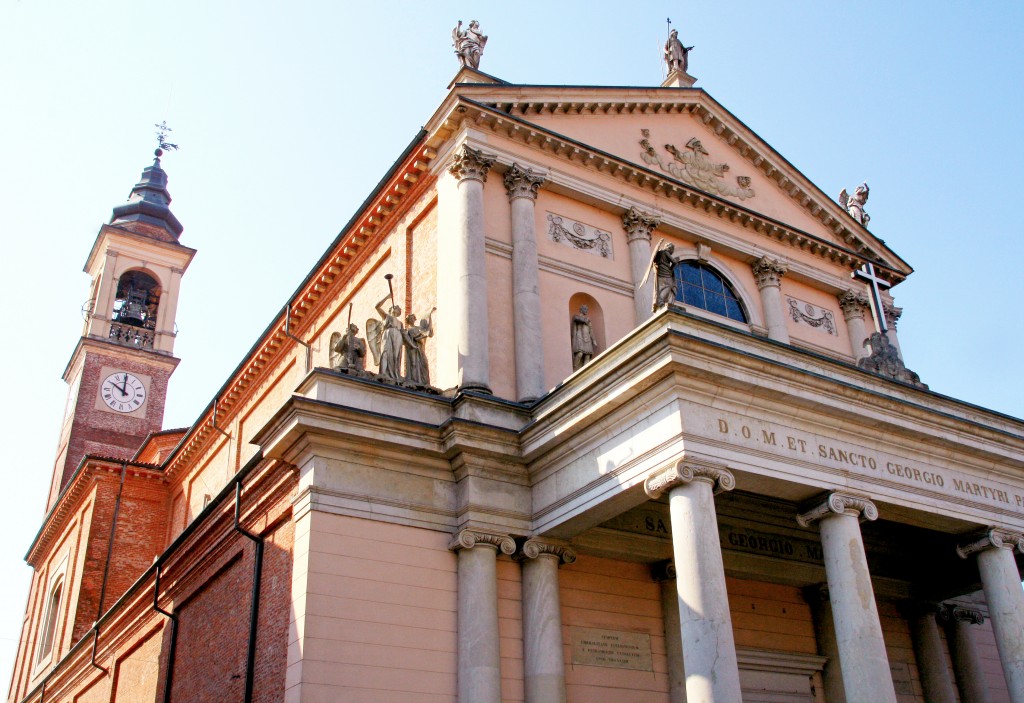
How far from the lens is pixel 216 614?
55.6 ft

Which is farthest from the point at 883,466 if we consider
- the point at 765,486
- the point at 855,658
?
the point at 855,658

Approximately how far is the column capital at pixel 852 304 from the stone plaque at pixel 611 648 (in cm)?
1052

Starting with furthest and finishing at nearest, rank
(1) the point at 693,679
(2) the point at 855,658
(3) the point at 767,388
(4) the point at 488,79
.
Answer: (4) the point at 488,79 < (3) the point at 767,388 < (2) the point at 855,658 < (1) the point at 693,679

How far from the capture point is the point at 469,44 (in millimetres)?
19609

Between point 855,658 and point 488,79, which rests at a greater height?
point 488,79

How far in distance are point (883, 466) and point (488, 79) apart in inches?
392

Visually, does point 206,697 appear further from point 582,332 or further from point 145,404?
point 145,404

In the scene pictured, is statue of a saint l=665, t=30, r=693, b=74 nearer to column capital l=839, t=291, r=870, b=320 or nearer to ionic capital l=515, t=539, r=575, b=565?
column capital l=839, t=291, r=870, b=320

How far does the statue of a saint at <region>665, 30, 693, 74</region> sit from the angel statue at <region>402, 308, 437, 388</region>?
35.9ft

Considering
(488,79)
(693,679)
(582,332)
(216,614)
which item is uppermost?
(488,79)

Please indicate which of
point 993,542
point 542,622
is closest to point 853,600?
point 993,542

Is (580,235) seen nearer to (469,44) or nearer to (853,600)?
(469,44)

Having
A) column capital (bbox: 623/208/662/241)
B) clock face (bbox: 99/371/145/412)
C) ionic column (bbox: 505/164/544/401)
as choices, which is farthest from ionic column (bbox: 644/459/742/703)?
clock face (bbox: 99/371/145/412)

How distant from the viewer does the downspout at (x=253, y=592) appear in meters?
14.5
